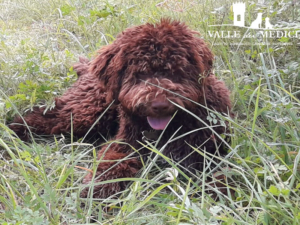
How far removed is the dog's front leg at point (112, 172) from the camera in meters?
2.44

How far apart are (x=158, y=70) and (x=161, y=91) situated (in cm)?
20

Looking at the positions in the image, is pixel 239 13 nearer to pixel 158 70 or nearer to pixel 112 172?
pixel 158 70

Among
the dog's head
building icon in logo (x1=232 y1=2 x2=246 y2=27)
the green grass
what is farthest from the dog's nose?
building icon in logo (x1=232 y1=2 x2=246 y2=27)

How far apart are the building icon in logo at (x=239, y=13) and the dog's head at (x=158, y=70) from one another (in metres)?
1.18

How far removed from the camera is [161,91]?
2.26 m

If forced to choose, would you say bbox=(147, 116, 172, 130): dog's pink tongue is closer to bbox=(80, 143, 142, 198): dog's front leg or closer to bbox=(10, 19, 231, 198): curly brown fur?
bbox=(10, 19, 231, 198): curly brown fur

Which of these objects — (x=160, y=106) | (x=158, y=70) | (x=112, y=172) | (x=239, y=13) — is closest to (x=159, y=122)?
(x=160, y=106)

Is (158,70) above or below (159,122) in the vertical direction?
above

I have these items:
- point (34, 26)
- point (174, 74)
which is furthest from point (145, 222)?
point (34, 26)

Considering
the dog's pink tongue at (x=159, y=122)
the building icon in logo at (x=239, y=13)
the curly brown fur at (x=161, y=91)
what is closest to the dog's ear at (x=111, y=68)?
the curly brown fur at (x=161, y=91)

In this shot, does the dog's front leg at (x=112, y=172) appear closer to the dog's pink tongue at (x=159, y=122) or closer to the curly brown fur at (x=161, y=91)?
the curly brown fur at (x=161, y=91)

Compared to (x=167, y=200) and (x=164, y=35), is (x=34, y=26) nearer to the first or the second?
(x=164, y=35)

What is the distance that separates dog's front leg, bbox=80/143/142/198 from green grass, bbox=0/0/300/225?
0.08 meters

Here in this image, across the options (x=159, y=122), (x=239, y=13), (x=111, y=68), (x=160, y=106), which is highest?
(x=239, y=13)
